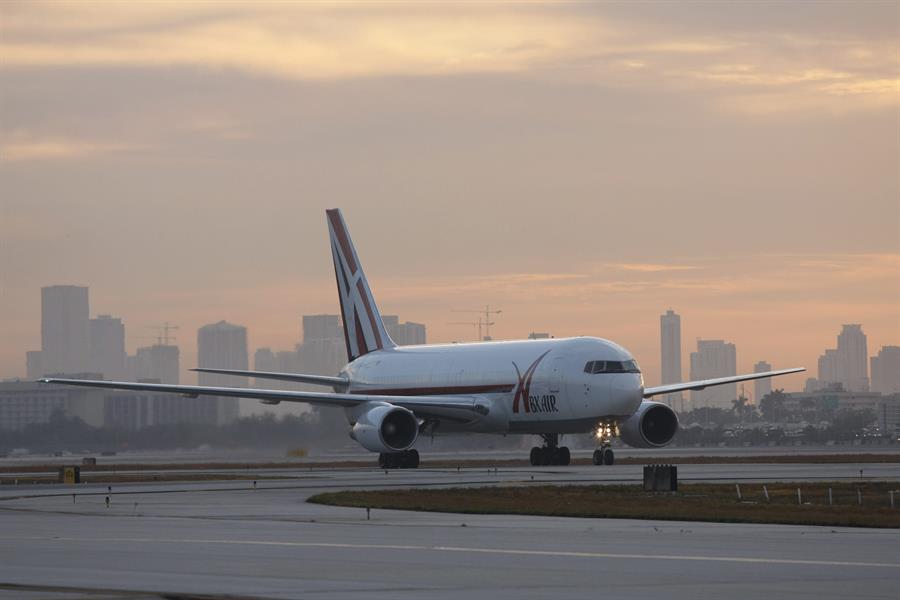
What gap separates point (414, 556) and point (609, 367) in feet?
130

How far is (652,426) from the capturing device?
63062 mm

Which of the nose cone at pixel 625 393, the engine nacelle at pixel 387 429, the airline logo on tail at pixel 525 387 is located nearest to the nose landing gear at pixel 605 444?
the nose cone at pixel 625 393

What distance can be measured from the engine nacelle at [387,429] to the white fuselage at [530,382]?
4.02 meters

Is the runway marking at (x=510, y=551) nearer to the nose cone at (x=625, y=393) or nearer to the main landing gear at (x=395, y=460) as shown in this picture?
the nose cone at (x=625, y=393)

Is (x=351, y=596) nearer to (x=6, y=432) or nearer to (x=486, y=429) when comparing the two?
(x=486, y=429)

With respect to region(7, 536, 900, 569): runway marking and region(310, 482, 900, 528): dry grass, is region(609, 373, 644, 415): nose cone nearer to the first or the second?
region(310, 482, 900, 528): dry grass

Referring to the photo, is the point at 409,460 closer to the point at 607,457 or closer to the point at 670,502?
the point at 607,457

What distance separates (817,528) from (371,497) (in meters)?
12.4

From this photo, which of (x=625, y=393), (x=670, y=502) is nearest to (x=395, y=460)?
(x=625, y=393)

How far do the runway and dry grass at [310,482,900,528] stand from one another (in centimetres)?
112

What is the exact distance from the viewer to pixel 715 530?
24.8 m

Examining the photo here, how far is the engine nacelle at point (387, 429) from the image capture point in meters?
59.5

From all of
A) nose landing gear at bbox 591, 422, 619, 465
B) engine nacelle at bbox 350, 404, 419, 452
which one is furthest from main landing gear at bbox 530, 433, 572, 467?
engine nacelle at bbox 350, 404, 419, 452

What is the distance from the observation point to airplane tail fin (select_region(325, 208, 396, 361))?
74.5m
